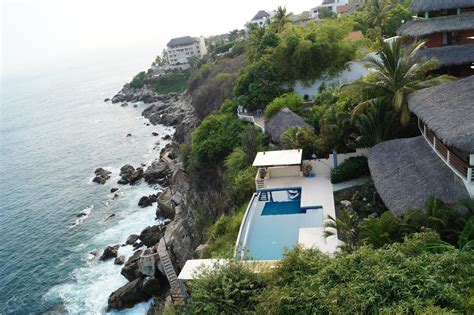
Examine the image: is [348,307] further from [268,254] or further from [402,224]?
[268,254]

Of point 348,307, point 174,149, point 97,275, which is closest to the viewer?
point 348,307

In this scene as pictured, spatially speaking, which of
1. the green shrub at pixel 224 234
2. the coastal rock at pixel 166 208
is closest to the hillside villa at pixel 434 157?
the green shrub at pixel 224 234

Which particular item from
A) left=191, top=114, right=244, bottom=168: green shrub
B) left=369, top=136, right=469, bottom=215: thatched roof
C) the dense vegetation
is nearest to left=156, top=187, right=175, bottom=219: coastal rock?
left=191, top=114, right=244, bottom=168: green shrub

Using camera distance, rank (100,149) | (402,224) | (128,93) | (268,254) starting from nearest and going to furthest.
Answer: (402,224), (268,254), (100,149), (128,93)

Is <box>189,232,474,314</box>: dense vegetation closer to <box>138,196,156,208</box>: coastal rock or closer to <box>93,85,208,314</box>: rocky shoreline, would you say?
<box>93,85,208,314</box>: rocky shoreline

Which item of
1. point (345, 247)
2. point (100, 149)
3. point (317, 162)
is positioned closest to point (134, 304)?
point (317, 162)

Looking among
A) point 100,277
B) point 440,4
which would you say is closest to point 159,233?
point 100,277
